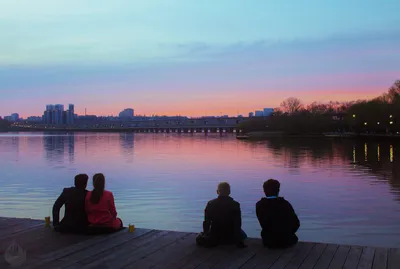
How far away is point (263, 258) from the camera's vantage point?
706 centimetres

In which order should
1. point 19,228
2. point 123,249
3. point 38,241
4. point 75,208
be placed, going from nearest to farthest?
point 123,249
point 38,241
point 75,208
point 19,228

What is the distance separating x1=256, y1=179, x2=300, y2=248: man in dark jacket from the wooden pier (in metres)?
0.20

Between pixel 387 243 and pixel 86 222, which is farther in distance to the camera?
pixel 387 243

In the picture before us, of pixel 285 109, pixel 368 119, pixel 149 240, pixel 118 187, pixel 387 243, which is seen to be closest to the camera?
pixel 149 240

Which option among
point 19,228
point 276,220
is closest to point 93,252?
point 19,228

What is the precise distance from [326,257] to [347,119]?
13107cm

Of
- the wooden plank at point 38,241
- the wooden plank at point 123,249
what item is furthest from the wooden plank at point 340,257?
the wooden plank at point 38,241

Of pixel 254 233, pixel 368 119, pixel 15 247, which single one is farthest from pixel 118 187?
pixel 368 119

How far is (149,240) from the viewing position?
331 inches

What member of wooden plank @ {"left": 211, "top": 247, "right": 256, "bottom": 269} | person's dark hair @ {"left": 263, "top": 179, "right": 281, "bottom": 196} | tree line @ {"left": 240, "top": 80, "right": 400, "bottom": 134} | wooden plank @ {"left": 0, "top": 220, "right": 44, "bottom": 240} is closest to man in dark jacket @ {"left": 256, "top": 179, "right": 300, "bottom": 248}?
person's dark hair @ {"left": 263, "top": 179, "right": 281, "bottom": 196}

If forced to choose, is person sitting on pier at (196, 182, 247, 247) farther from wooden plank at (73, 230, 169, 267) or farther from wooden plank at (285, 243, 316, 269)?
wooden plank at (73, 230, 169, 267)

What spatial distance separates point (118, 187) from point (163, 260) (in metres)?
16.5

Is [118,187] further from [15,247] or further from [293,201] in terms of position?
[15,247]

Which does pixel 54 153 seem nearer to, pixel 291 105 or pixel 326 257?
pixel 326 257
